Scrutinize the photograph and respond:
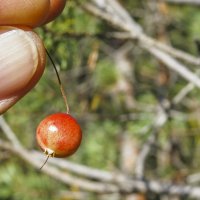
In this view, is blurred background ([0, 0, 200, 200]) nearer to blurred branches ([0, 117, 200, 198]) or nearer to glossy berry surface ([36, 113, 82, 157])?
blurred branches ([0, 117, 200, 198])

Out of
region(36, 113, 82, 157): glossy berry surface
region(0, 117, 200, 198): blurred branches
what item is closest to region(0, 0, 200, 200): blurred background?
region(0, 117, 200, 198): blurred branches

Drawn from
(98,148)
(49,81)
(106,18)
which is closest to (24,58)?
(106,18)

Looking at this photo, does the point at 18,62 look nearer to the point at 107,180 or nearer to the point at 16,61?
the point at 16,61

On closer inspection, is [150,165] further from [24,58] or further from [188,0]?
[24,58]

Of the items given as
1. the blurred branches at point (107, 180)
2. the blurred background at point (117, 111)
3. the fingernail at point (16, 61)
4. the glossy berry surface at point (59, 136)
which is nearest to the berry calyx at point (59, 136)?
the glossy berry surface at point (59, 136)

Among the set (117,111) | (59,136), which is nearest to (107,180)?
(59,136)

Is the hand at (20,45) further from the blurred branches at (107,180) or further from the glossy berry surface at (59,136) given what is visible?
the blurred branches at (107,180)

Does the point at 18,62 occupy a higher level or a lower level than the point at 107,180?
higher
